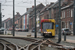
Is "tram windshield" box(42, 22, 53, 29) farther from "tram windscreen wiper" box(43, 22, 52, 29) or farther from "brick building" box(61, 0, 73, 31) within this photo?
"brick building" box(61, 0, 73, 31)

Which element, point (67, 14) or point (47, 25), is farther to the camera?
point (67, 14)

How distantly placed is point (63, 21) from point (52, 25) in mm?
28932

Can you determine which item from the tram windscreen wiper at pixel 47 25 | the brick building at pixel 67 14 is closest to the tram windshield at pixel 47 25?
the tram windscreen wiper at pixel 47 25

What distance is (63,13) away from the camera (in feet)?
190

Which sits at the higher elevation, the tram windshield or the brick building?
the brick building

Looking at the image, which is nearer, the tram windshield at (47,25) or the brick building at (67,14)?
the tram windshield at (47,25)

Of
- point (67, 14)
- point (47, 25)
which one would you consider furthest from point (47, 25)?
point (67, 14)

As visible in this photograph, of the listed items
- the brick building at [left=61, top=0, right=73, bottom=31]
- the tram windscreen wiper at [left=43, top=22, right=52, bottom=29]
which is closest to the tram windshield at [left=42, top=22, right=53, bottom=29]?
the tram windscreen wiper at [left=43, top=22, right=52, bottom=29]

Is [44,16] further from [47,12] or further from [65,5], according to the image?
[65,5]

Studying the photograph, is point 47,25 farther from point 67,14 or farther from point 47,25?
point 67,14

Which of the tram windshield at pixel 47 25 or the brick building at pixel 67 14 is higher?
the brick building at pixel 67 14

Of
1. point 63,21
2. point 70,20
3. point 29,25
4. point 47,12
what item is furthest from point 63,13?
point 29,25

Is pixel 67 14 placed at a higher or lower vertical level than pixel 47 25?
higher

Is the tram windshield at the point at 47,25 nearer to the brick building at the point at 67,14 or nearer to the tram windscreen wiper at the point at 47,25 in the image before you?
the tram windscreen wiper at the point at 47,25
